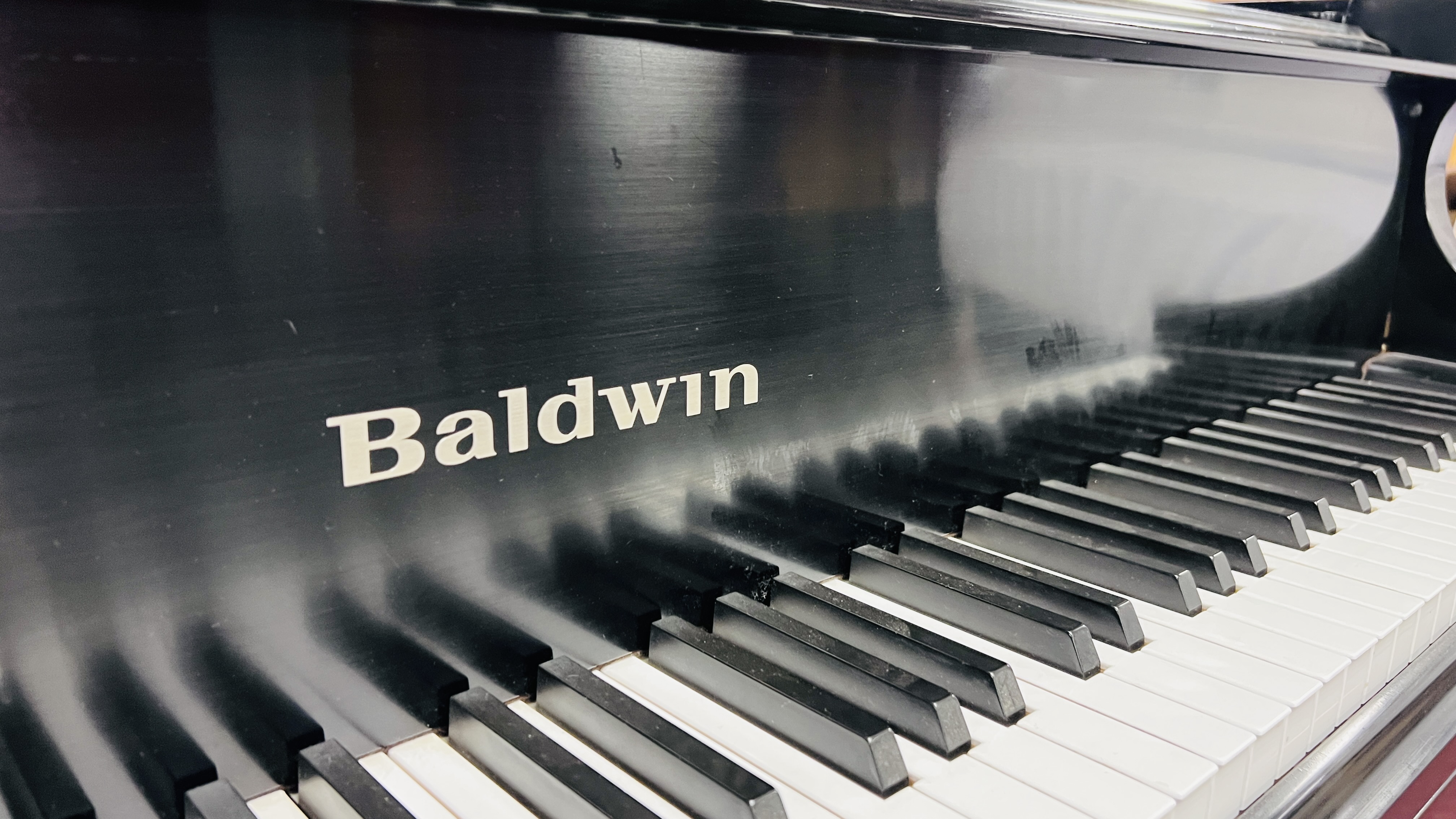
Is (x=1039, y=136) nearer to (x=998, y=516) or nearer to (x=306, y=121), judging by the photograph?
(x=998, y=516)

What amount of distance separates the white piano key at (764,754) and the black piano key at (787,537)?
0.15 metres

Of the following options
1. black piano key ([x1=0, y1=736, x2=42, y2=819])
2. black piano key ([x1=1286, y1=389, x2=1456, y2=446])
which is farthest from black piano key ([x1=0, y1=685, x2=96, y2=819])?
black piano key ([x1=1286, y1=389, x2=1456, y2=446])

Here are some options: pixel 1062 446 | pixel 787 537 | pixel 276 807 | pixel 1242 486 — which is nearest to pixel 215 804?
pixel 276 807

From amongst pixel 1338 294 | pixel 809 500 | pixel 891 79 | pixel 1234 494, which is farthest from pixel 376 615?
pixel 1338 294

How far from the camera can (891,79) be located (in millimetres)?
972

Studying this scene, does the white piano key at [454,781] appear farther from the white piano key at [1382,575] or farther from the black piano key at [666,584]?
the white piano key at [1382,575]

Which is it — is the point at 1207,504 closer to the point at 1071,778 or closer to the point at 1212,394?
the point at 1212,394

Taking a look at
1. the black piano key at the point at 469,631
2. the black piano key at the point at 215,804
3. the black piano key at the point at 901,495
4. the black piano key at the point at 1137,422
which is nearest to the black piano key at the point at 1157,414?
the black piano key at the point at 1137,422

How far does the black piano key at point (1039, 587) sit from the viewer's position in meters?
0.90

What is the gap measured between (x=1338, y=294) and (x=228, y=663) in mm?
1682

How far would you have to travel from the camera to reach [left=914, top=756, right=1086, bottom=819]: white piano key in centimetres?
66

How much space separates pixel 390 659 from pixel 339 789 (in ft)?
0.35

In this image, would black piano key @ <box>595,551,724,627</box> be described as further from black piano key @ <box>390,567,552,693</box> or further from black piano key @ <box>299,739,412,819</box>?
black piano key @ <box>299,739,412,819</box>

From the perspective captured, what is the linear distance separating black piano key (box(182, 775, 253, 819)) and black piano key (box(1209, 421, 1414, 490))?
128cm
